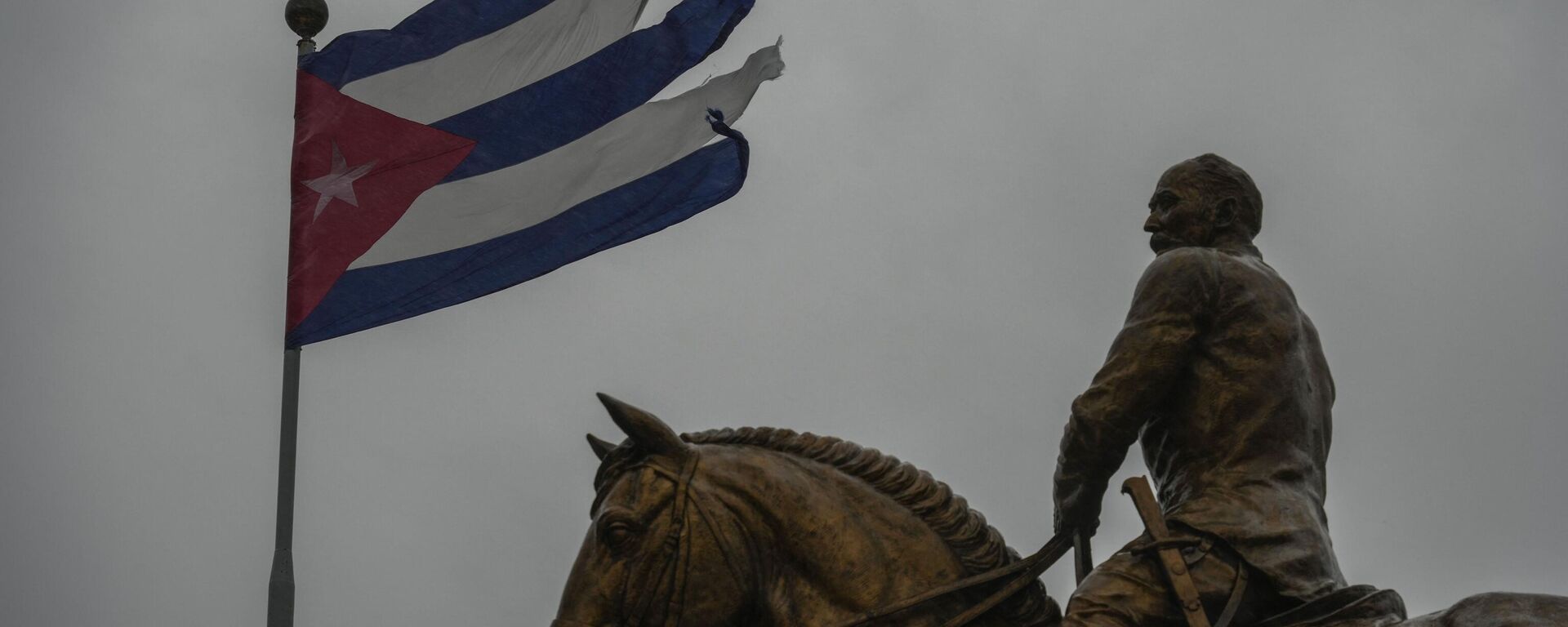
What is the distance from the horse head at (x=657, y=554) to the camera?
11.0 metres

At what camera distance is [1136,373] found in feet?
36.9

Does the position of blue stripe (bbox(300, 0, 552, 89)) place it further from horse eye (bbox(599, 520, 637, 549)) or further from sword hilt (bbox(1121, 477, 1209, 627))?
sword hilt (bbox(1121, 477, 1209, 627))

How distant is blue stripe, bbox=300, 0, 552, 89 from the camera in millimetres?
16266

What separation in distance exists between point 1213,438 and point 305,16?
7.22m

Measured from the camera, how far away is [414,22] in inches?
666

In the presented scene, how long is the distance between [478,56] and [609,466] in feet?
20.1

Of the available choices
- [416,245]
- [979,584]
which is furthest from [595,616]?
[416,245]

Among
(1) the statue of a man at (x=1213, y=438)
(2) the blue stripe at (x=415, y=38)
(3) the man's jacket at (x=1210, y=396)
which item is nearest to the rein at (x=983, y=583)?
(1) the statue of a man at (x=1213, y=438)

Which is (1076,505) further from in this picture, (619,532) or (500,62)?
(500,62)

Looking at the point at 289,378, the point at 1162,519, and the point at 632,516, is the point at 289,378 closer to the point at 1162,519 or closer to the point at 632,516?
the point at 632,516

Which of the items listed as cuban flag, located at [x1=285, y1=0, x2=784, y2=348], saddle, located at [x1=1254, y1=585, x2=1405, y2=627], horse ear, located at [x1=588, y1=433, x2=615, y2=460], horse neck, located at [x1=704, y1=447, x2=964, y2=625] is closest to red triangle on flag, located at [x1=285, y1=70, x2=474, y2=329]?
cuban flag, located at [x1=285, y1=0, x2=784, y2=348]

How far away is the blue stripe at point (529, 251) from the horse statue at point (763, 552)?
14.7 ft

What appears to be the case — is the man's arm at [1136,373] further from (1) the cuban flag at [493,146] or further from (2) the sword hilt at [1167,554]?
(1) the cuban flag at [493,146]

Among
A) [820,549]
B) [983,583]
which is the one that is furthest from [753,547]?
[983,583]
